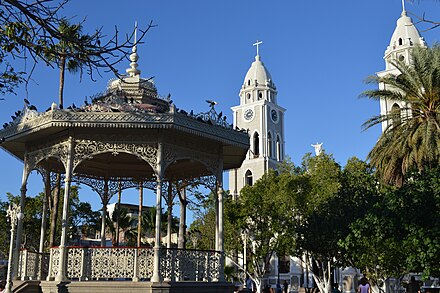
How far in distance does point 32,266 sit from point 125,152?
4.70m

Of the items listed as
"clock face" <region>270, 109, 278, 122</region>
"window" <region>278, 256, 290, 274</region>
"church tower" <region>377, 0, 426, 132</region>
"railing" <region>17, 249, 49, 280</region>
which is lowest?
"window" <region>278, 256, 290, 274</region>

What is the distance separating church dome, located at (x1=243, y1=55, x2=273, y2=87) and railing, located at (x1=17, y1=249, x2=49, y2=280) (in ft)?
179

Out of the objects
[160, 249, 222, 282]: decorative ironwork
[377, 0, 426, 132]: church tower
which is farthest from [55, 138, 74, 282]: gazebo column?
[377, 0, 426, 132]: church tower

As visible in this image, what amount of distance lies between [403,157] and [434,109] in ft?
6.92

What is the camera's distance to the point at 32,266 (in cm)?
1515

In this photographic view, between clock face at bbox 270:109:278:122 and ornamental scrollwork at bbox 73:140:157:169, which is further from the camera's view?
clock face at bbox 270:109:278:122

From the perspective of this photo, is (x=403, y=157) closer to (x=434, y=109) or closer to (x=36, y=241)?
(x=434, y=109)

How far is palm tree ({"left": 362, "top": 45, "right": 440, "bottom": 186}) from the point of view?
17.6m

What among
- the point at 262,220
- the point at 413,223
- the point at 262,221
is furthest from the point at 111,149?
the point at 262,220

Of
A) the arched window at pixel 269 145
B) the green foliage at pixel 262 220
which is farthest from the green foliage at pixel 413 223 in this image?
the arched window at pixel 269 145

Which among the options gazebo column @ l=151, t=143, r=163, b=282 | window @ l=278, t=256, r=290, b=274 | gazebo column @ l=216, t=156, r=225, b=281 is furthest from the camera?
window @ l=278, t=256, r=290, b=274

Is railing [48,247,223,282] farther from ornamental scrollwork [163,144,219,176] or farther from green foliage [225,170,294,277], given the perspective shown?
green foliage [225,170,294,277]

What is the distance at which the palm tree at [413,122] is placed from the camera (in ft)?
57.7

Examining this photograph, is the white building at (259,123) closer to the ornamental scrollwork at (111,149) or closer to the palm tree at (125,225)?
the palm tree at (125,225)
